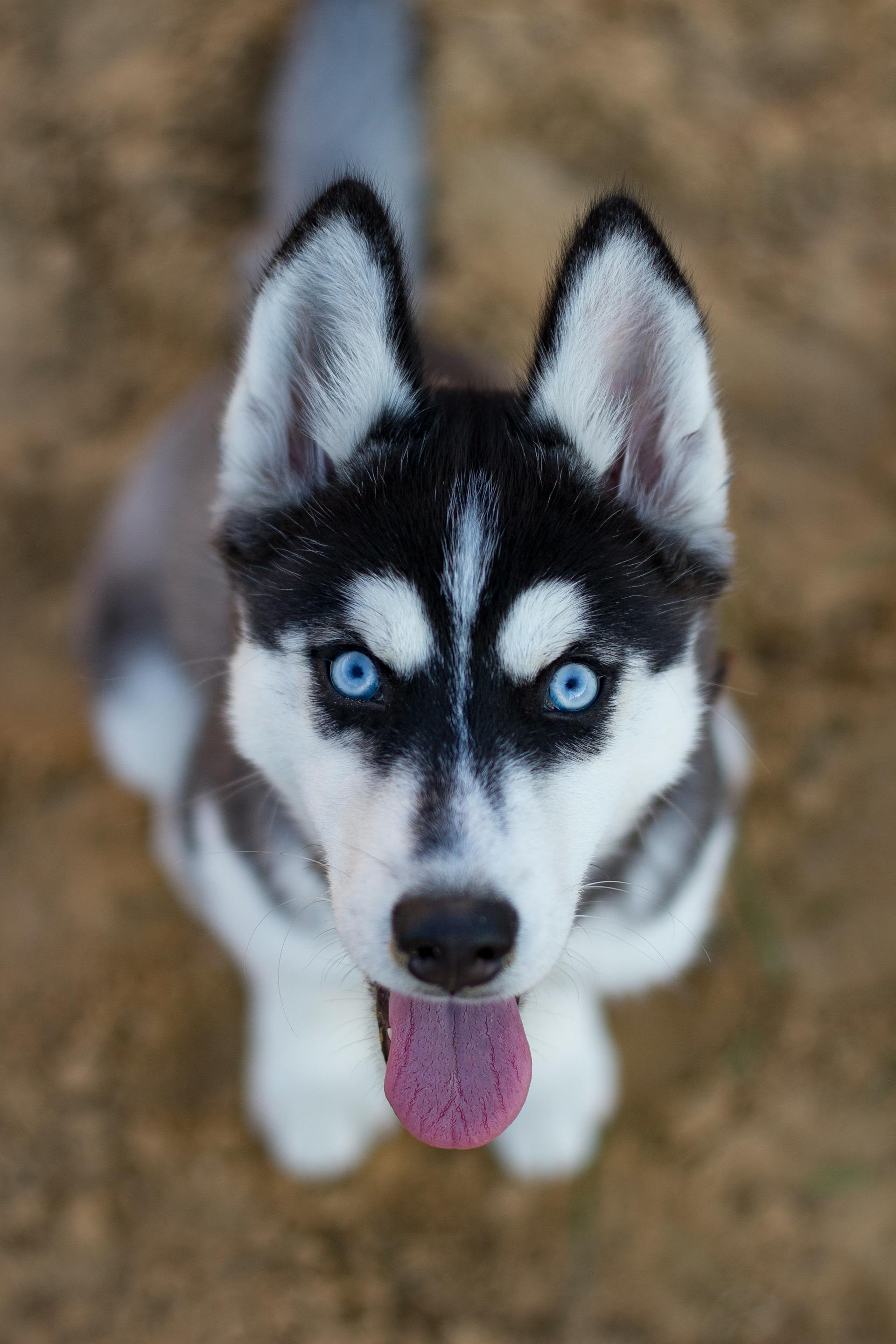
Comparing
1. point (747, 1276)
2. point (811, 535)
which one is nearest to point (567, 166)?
point (811, 535)

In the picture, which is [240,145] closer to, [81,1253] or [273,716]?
[273,716]

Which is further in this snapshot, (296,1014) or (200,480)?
(200,480)

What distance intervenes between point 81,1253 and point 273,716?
1.91m

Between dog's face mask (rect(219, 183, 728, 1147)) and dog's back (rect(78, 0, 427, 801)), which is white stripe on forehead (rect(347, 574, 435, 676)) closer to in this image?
dog's face mask (rect(219, 183, 728, 1147))

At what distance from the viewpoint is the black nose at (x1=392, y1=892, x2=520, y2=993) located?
165 centimetres

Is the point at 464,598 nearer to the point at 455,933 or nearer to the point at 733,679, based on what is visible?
the point at 455,933

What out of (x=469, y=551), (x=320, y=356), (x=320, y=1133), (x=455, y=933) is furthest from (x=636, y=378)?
(x=320, y=1133)

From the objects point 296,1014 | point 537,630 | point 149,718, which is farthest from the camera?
point 149,718

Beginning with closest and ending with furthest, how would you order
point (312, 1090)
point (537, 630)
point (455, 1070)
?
1. point (537, 630)
2. point (455, 1070)
3. point (312, 1090)

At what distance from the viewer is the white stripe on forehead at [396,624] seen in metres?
1.83

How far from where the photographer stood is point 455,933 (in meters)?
1.64

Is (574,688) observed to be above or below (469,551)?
below

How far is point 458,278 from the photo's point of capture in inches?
166

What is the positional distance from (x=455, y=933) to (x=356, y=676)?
507 mm
